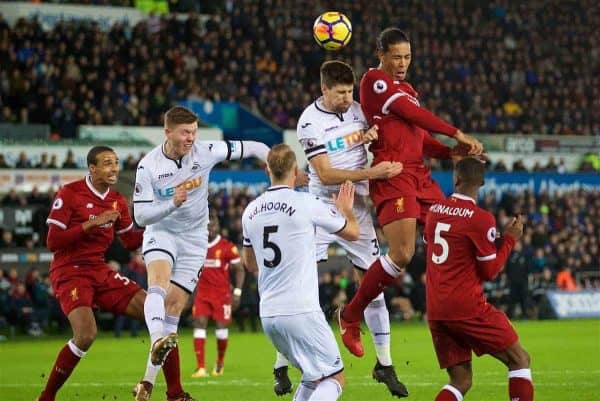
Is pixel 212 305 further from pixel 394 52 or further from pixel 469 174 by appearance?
pixel 469 174

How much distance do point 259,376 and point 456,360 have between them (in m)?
7.17

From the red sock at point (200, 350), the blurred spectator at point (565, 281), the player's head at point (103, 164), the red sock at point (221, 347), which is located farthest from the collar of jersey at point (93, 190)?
the blurred spectator at point (565, 281)

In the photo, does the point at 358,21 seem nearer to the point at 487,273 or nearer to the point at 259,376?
the point at 259,376

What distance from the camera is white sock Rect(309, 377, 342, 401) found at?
29.8 ft

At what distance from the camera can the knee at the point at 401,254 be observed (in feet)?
36.3

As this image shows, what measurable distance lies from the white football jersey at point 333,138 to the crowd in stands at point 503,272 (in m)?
13.5

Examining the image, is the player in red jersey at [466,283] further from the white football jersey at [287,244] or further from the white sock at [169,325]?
the white sock at [169,325]

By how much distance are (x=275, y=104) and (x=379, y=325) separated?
24213 millimetres

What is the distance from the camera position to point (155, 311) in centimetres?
1107

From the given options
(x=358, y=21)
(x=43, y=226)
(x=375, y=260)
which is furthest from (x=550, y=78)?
(x=375, y=260)

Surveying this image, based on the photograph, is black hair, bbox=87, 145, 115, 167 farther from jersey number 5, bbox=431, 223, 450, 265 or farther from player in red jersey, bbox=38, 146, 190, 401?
jersey number 5, bbox=431, 223, 450, 265

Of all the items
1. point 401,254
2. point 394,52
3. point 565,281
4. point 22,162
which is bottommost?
point 565,281

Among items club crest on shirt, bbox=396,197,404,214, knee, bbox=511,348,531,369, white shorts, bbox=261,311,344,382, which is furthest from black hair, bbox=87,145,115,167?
knee, bbox=511,348,531,369

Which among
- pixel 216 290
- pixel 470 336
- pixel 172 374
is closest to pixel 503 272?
pixel 216 290
